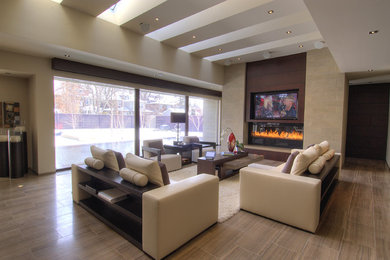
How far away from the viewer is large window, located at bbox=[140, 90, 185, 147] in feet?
22.3

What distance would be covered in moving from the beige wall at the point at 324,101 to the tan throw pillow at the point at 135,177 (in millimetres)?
5654

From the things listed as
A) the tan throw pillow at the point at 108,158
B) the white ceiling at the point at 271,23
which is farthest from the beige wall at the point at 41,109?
the tan throw pillow at the point at 108,158

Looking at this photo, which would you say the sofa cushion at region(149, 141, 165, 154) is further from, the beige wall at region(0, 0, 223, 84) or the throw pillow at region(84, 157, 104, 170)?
the throw pillow at region(84, 157, 104, 170)

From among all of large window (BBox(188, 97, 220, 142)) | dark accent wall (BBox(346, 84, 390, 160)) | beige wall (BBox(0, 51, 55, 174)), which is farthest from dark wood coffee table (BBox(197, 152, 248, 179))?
dark accent wall (BBox(346, 84, 390, 160))

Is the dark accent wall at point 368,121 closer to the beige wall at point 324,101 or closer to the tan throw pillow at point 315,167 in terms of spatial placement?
the beige wall at point 324,101

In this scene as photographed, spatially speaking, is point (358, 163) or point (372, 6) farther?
point (358, 163)

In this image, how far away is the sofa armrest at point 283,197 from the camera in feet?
8.32

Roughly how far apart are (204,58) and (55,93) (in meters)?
4.49

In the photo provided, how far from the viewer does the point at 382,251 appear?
2.24 meters

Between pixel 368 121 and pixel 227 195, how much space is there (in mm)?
6991

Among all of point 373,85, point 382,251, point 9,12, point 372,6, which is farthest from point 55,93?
point 373,85

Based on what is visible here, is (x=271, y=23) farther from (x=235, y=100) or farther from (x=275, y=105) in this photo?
(x=235, y=100)

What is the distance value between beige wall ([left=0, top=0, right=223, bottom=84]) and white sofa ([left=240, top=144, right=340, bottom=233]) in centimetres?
374

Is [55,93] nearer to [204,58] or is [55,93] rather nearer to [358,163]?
[204,58]
